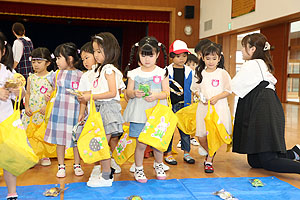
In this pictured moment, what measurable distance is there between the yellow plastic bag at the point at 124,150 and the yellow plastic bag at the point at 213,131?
0.64 m

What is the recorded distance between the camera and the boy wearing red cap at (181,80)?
301 cm

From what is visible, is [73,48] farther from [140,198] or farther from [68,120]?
[140,198]

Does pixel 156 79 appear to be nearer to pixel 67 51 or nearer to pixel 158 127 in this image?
pixel 158 127

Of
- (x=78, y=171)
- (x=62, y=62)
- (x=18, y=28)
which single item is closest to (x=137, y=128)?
(x=78, y=171)

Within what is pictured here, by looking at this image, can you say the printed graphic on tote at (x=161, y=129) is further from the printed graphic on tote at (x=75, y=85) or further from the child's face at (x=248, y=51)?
the child's face at (x=248, y=51)

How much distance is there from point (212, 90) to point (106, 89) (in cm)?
98

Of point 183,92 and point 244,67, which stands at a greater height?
point 244,67

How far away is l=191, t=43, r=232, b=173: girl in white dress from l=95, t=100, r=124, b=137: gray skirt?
0.80 meters

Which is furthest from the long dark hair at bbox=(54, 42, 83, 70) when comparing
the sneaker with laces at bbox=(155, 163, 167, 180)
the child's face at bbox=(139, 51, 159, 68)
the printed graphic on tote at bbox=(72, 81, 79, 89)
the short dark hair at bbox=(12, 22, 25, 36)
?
the short dark hair at bbox=(12, 22, 25, 36)

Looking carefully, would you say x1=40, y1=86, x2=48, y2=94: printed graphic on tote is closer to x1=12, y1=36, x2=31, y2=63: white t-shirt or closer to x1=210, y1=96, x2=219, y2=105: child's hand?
x1=12, y1=36, x2=31, y2=63: white t-shirt

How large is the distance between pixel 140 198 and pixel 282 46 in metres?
8.22

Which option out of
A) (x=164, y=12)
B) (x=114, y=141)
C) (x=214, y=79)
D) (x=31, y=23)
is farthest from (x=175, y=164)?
(x=31, y=23)

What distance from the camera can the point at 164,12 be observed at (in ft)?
35.9

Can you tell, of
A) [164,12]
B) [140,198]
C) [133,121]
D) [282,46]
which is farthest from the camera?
[164,12]
